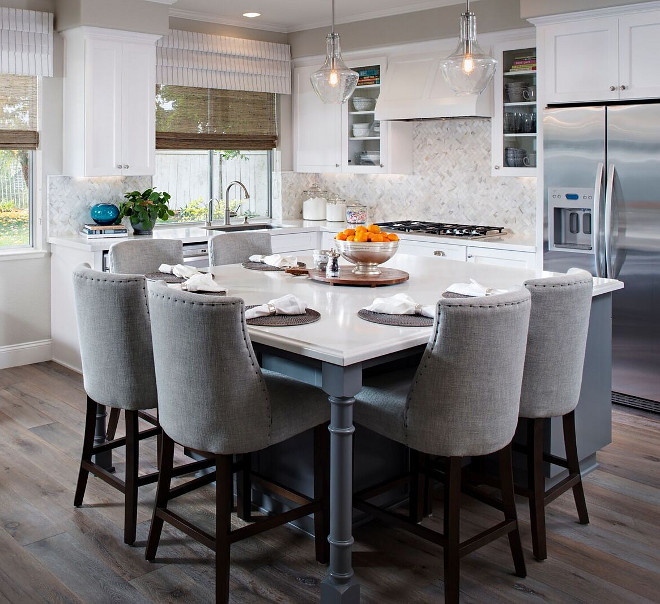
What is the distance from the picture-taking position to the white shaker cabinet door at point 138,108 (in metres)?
5.44

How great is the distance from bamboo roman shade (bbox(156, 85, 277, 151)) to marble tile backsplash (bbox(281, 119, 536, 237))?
48cm

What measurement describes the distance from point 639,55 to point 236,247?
8.34 ft

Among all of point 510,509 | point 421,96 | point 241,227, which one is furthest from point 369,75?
point 510,509

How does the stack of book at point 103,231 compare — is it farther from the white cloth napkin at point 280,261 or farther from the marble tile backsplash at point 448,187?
the marble tile backsplash at point 448,187

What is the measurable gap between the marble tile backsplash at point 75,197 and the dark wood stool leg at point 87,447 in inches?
105

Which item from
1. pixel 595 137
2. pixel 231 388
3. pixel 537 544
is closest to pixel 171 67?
pixel 595 137

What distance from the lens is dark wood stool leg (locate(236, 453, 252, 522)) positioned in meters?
3.17

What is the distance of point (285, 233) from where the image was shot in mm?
6359

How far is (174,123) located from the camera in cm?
631

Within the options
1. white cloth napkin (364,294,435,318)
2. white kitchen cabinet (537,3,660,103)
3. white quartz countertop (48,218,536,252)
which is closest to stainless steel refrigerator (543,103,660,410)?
white kitchen cabinet (537,3,660,103)

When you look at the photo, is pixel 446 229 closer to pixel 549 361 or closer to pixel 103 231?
pixel 103 231

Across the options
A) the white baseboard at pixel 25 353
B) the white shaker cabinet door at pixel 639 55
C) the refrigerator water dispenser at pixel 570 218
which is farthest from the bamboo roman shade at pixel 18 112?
the white shaker cabinet door at pixel 639 55

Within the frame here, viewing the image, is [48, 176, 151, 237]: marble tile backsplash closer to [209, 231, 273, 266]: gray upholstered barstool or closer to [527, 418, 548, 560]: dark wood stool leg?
[209, 231, 273, 266]: gray upholstered barstool

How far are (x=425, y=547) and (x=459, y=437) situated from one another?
0.64 meters
